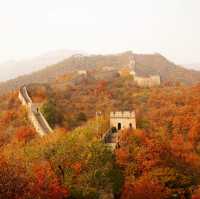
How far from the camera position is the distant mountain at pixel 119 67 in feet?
347

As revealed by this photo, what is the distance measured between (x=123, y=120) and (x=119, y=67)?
6838 cm

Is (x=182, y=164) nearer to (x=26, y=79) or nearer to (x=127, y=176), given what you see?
(x=127, y=176)

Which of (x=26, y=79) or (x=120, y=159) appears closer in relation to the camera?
(x=120, y=159)

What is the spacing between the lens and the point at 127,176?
2859 centimetres

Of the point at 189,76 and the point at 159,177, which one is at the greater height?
the point at 159,177

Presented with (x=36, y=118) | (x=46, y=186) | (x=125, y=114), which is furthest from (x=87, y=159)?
(x=36, y=118)

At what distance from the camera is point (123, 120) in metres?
37.3

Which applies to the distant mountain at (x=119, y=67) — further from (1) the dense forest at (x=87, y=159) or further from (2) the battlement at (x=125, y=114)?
(2) the battlement at (x=125, y=114)

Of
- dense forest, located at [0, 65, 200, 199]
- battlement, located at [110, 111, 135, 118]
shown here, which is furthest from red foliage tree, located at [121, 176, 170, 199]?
battlement, located at [110, 111, 135, 118]

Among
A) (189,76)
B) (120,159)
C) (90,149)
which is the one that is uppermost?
(90,149)

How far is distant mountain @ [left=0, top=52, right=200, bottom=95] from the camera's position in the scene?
105688 millimetres

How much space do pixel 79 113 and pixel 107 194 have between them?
29755mm

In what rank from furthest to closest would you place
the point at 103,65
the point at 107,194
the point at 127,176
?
the point at 103,65
the point at 127,176
the point at 107,194

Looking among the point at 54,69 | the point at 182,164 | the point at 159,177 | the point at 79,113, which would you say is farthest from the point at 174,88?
the point at 159,177
